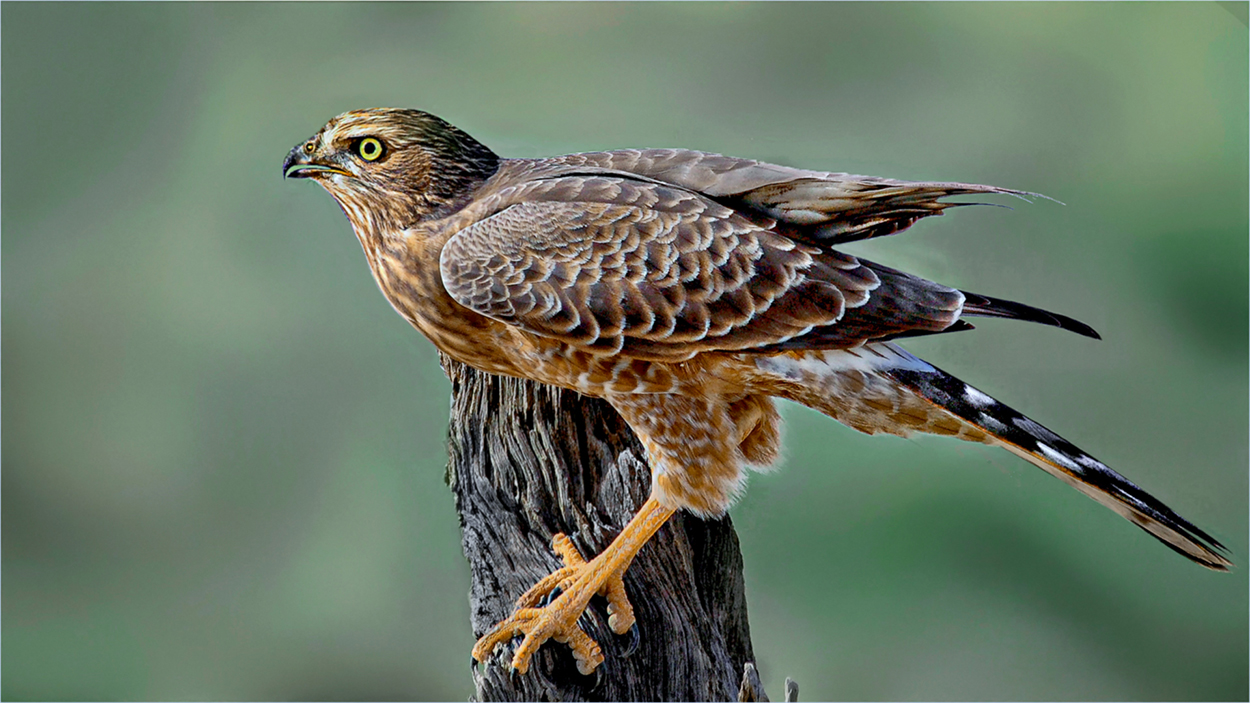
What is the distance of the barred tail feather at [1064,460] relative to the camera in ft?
5.76

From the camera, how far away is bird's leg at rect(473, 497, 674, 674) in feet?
6.55

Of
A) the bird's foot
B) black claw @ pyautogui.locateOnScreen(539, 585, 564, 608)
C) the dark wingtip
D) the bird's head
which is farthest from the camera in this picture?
black claw @ pyautogui.locateOnScreen(539, 585, 564, 608)

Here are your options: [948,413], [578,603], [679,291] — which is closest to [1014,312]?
[948,413]

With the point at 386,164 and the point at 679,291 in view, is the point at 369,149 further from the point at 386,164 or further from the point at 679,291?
the point at 679,291

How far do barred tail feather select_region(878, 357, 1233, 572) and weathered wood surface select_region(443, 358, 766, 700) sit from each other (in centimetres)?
67

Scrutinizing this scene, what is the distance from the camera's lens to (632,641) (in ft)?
6.83

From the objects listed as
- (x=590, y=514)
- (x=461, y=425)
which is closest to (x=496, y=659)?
(x=590, y=514)

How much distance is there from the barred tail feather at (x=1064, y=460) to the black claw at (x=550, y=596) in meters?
0.82

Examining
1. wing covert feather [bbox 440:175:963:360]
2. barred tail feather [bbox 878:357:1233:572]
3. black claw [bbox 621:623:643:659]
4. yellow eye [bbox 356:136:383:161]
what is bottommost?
black claw [bbox 621:623:643:659]

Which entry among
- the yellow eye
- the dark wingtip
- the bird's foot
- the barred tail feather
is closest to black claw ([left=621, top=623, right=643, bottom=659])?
the bird's foot

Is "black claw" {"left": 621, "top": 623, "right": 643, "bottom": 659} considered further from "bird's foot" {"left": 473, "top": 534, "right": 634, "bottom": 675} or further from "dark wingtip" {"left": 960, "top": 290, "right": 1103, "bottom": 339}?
"dark wingtip" {"left": 960, "top": 290, "right": 1103, "bottom": 339}

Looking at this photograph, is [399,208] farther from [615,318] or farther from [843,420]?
[843,420]

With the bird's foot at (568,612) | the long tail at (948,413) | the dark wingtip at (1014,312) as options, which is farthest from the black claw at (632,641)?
the dark wingtip at (1014,312)

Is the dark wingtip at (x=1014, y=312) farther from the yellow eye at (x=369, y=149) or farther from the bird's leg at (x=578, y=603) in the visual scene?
the yellow eye at (x=369, y=149)
